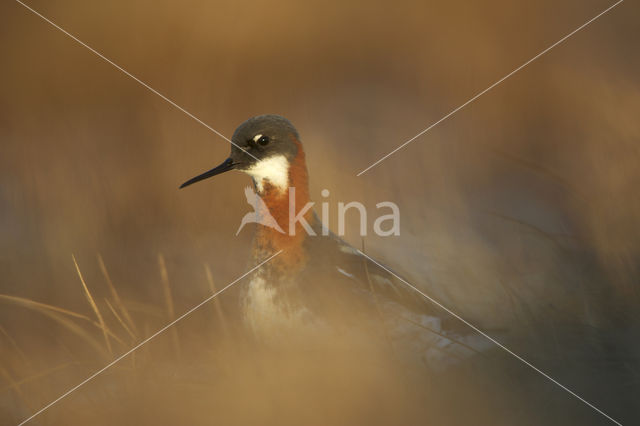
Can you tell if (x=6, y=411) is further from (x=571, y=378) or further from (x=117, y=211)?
(x=571, y=378)

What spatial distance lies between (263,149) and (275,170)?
54 millimetres

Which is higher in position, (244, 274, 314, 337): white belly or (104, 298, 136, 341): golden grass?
(104, 298, 136, 341): golden grass

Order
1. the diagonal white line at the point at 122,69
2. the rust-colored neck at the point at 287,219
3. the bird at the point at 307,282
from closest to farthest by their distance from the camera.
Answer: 1. the bird at the point at 307,282
2. the rust-colored neck at the point at 287,219
3. the diagonal white line at the point at 122,69

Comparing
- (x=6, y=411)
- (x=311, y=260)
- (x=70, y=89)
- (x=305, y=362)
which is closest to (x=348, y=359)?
(x=305, y=362)

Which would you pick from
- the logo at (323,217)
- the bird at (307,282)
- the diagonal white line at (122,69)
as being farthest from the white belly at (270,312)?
the diagonal white line at (122,69)

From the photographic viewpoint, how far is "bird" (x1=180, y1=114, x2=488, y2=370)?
Result: 3.31 ft

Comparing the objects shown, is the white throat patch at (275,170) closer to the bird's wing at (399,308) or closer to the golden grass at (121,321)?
the bird's wing at (399,308)

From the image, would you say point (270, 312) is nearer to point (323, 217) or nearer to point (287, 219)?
point (287, 219)

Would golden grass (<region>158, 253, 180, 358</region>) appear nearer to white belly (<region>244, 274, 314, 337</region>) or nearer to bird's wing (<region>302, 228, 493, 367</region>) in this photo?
white belly (<region>244, 274, 314, 337</region>)

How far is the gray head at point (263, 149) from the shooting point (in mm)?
1209

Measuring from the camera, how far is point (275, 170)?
1.23 m

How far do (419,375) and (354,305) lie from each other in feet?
0.64

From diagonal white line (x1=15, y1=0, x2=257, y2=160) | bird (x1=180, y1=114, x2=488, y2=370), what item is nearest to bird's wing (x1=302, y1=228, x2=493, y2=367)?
bird (x1=180, y1=114, x2=488, y2=370)

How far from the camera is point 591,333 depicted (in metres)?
1.05
